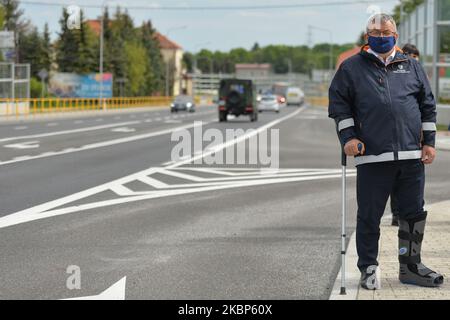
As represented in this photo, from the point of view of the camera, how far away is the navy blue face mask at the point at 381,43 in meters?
5.74

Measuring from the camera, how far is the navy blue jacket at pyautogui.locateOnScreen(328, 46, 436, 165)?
5727 mm

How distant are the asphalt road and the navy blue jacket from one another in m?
1.13

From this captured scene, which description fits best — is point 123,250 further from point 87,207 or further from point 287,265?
point 87,207

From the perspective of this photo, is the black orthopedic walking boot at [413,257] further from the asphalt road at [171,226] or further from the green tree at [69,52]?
the green tree at [69,52]

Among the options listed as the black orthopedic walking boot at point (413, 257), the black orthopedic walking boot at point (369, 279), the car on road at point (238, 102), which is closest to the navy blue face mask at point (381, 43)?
the black orthopedic walking boot at point (413, 257)

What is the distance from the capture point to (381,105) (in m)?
5.71

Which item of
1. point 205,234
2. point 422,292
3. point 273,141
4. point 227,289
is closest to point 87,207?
point 205,234

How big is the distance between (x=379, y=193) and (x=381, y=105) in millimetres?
626

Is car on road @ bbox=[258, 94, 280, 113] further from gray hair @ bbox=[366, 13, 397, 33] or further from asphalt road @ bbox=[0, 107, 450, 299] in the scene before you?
gray hair @ bbox=[366, 13, 397, 33]

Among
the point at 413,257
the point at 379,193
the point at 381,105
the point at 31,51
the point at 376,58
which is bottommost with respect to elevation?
the point at 413,257

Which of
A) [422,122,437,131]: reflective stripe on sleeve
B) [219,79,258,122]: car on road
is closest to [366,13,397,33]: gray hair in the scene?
[422,122,437,131]: reflective stripe on sleeve

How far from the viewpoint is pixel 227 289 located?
19.6ft

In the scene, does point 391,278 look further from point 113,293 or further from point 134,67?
point 134,67

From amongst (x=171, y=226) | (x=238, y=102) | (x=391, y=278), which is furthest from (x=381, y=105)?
(x=238, y=102)
